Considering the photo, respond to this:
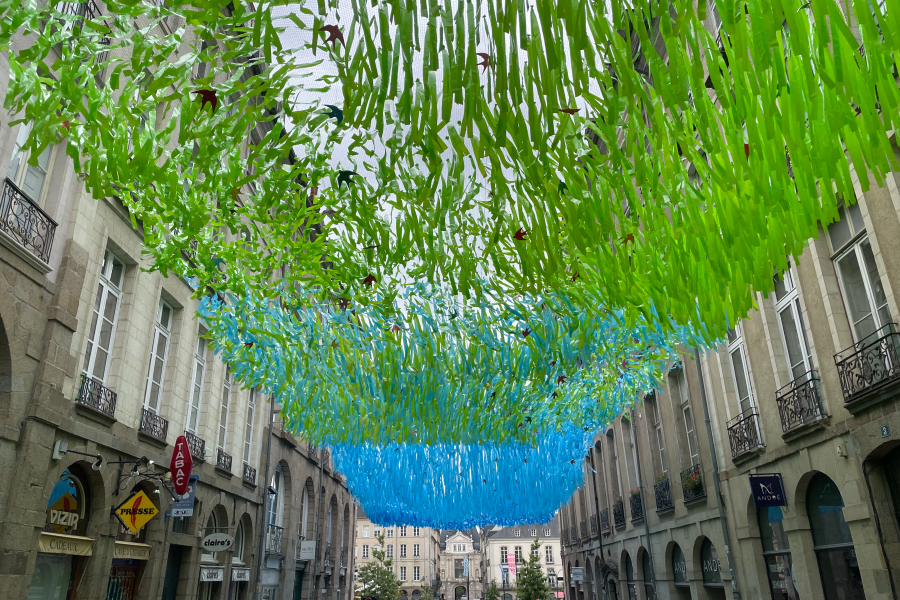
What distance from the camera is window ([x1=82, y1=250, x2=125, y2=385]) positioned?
10.2m

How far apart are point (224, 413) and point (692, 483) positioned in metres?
11.3

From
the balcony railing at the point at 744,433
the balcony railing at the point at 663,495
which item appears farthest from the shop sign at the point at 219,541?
the balcony railing at the point at 663,495

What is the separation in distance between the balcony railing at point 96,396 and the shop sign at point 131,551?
7.59 feet

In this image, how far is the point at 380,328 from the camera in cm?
662

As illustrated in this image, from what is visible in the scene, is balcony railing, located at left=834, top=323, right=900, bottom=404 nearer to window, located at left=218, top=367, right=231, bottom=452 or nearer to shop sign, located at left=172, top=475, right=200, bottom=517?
shop sign, located at left=172, top=475, right=200, bottom=517

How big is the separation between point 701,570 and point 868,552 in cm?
700

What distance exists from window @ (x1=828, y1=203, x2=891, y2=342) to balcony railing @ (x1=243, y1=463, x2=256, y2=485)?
14.1 metres

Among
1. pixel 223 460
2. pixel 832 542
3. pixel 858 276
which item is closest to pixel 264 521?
pixel 223 460

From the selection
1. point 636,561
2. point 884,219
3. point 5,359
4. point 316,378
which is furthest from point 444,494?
point 636,561

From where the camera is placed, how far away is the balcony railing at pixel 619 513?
20.9 m

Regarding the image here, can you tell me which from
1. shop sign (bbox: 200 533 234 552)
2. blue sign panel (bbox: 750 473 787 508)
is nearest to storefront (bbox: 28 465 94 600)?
Answer: shop sign (bbox: 200 533 234 552)

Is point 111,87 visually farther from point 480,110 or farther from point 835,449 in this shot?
point 835,449

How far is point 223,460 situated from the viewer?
15.1m

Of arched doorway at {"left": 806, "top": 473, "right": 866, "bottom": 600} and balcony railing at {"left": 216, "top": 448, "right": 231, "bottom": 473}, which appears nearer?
arched doorway at {"left": 806, "top": 473, "right": 866, "bottom": 600}
